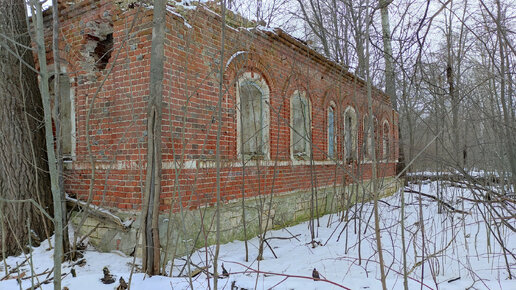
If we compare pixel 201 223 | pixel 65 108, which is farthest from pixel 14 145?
pixel 201 223

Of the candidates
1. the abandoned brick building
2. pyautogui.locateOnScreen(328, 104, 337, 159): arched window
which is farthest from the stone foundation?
pyautogui.locateOnScreen(328, 104, 337, 159): arched window

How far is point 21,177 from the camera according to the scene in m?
4.75

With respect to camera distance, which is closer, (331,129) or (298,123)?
(298,123)

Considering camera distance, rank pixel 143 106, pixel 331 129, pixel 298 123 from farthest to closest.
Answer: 1. pixel 331 129
2. pixel 298 123
3. pixel 143 106

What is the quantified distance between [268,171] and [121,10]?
11.6ft

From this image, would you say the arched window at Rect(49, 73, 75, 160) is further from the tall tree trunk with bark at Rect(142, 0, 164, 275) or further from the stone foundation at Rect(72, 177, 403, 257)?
the tall tree trunk with bark at Rect(142, 0, 164, 275)

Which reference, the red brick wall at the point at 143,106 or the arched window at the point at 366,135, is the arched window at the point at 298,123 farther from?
the red brick wall at the point at 143,106

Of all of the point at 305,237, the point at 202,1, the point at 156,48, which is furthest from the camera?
the point at 305,237

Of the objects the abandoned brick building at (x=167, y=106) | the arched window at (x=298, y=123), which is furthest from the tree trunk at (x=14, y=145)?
the arched window at (x=298, y=123)

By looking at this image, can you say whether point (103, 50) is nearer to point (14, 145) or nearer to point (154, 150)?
point (14, 145)

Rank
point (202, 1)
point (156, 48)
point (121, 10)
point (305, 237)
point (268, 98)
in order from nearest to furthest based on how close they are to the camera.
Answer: point (156, 48), point (121, 10), point (202, 1), point (305, 237), point (268, 98)

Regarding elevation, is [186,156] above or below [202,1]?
below

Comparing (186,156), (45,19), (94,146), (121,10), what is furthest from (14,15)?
(186,156)

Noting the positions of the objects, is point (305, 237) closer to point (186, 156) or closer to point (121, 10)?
point (186, 156)
